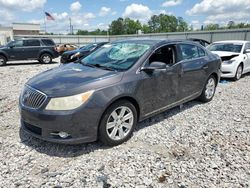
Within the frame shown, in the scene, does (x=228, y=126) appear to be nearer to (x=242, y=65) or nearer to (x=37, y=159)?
(x=37, y=159)

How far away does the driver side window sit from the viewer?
3959mm

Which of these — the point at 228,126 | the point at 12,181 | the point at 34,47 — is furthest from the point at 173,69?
the point at 34,47

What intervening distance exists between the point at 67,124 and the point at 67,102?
29 centimetres

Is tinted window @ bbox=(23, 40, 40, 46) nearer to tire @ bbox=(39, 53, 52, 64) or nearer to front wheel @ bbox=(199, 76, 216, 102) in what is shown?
tire @ bbox=(39, 53, 52, 64)

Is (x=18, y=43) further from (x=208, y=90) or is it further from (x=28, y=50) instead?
(x=208, y=90)

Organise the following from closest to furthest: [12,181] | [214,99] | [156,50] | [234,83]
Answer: [12,181] → [156,50] → [214,99] → [234,83]

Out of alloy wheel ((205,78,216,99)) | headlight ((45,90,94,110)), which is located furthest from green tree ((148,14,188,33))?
headlight ((45,90,94,110))

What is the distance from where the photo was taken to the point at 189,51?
477cm

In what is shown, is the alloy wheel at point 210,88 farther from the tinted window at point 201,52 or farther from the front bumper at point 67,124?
the front bumper at point 67,124

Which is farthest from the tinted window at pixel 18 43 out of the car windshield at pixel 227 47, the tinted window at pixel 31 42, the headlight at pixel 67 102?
the headlight at pixel 67 102

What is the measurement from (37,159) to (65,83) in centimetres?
113

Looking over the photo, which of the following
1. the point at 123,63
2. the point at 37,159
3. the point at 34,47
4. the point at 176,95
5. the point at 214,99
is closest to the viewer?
the point at 37,159

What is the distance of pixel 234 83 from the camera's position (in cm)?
777

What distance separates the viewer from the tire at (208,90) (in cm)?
530
